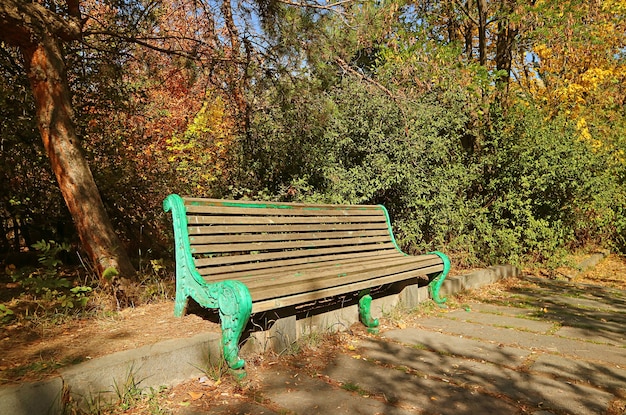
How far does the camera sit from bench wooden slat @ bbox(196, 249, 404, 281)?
316 cm

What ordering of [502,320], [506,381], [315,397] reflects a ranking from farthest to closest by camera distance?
[502,320]
[506,381]
[315,397]

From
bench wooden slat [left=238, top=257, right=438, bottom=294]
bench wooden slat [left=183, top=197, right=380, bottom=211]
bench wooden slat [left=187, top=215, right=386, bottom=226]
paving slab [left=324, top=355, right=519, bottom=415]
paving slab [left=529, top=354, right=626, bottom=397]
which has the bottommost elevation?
paving slab [left=529, top=354, right=626, bottom=397]

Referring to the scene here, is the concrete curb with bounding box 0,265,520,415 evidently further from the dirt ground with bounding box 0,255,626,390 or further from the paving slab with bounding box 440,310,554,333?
the paving slab with bounding box 440,310,554,333

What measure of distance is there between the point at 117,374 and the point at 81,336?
761 millimetres

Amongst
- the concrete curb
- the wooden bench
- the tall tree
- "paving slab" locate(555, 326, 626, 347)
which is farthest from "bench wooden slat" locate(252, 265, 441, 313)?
the tall tree

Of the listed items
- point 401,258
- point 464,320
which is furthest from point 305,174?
point 464,320

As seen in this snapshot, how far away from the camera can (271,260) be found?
12.6ft

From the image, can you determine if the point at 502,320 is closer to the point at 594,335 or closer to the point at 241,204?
the point at 594,335

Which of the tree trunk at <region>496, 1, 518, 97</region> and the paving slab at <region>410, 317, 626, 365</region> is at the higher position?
the tree trunk at <region>496, 1, 518, 97</region>

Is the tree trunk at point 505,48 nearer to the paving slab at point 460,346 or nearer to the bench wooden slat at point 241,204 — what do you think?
the bench wooden slat at point 241,204

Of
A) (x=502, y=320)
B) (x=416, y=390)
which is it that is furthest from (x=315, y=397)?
(x=502, y=320)

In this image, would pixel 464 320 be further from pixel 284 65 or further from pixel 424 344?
pixel 284 65

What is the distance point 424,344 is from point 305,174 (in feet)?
10.1

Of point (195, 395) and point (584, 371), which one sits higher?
point (195, 395)
